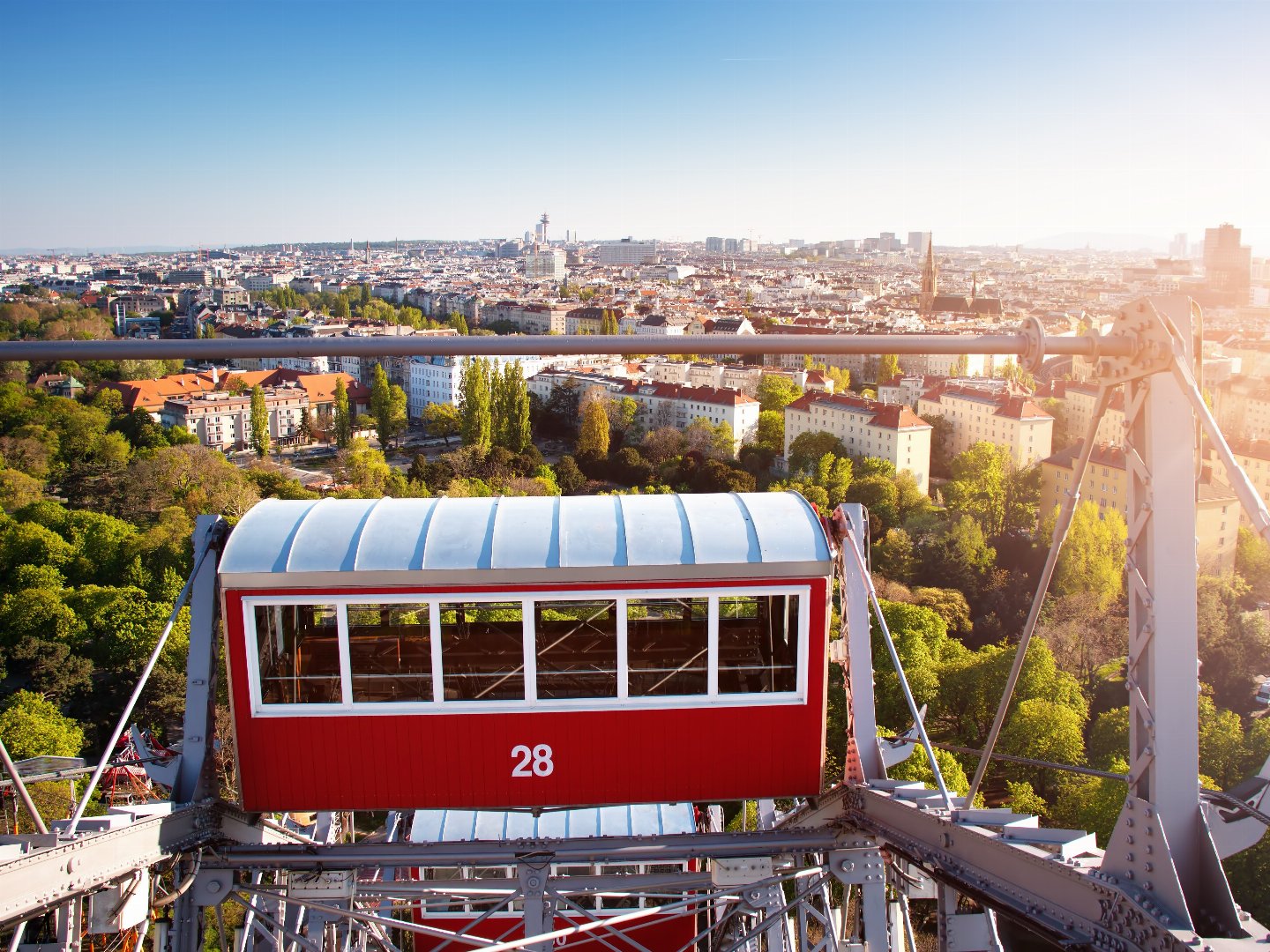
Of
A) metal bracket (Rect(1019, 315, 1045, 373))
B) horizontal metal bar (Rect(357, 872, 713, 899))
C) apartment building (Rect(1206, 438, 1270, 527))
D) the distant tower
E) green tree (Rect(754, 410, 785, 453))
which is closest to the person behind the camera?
metal bracket (Rect(1019, 315, 1045, 373))

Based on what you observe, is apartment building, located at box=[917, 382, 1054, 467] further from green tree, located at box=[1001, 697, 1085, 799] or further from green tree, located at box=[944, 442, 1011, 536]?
green tree, located at box=[1001, 697, 1085, 799]

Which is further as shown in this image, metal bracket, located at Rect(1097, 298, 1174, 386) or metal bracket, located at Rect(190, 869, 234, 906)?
metal bracket, located at Rect(190, 869, 234, 906)

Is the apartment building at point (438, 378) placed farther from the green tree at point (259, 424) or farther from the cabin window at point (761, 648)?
the cabin window at point (761, 648)

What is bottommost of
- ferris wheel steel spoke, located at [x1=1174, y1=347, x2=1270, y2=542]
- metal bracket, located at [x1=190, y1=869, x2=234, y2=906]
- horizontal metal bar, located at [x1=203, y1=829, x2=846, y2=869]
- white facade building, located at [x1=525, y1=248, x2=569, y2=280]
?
metal bracket, located at [x1=190, y1=869, x2=234, y2=906]

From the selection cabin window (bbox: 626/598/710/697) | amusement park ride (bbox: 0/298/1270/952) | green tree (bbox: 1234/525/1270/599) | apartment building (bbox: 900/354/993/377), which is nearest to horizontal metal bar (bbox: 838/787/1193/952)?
amusement park ride (bbox: 0/298/1270/952)

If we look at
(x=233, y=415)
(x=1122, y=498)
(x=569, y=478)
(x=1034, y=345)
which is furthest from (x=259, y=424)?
(x=1034, y=345)

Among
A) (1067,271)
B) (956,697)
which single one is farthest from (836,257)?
(956,697)

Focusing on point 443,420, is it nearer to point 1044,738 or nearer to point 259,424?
point 259,424

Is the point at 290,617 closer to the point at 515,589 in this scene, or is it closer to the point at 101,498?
the point at 515,589
